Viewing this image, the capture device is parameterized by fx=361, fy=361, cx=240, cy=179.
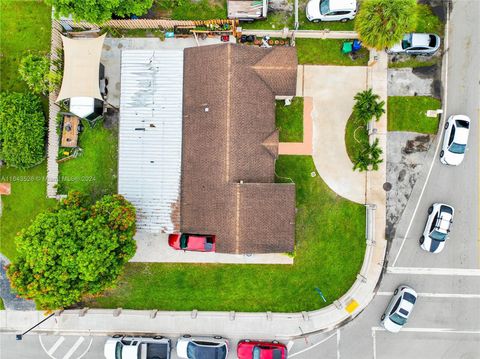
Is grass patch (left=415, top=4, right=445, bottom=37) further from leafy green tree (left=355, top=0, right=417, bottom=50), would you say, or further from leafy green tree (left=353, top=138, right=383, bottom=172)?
leafy green tree (left=353, top=138, right=383, bottom=172)

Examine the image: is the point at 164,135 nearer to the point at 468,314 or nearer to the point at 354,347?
the point at 354,347

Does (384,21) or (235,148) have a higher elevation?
(384,21)

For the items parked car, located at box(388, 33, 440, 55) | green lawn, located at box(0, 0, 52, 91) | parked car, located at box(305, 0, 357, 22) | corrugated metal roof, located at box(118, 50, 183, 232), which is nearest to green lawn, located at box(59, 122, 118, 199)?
corrugated metal roof, located at box(118, 50, 183, 232)

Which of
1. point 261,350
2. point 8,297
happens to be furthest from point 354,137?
point 8,297

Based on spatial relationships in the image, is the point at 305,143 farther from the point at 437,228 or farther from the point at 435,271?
the point at 435,271

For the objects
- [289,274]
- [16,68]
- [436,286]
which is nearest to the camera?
[436,286]

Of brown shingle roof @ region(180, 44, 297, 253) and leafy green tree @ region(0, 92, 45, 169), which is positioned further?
leafy green tree @ region(0, 92, 45, 169)

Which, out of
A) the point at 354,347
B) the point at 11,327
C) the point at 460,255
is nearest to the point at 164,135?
the point at 11,327
